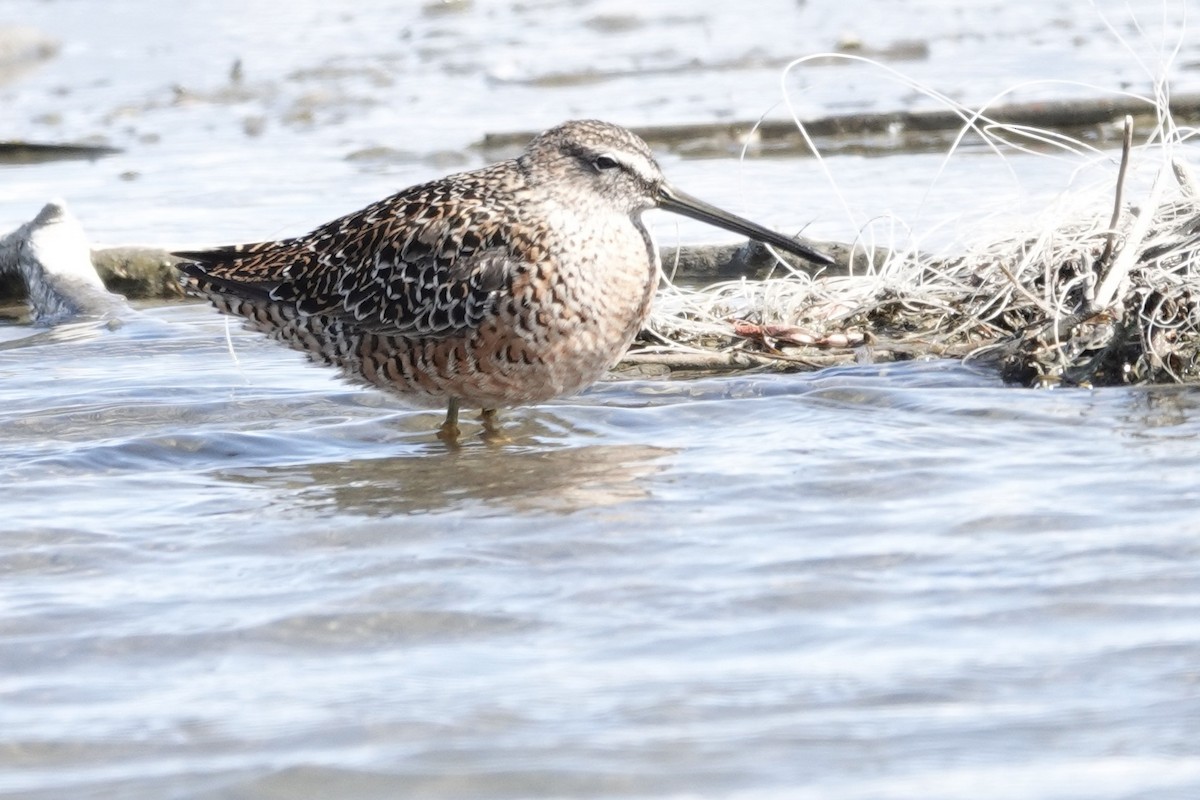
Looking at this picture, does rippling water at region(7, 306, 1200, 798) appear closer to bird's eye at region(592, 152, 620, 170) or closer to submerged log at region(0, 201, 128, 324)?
bird's eye at region(592, 152, 620, 170)

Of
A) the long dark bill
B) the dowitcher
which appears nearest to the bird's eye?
the dowitcher

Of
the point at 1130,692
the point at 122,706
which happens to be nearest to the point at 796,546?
the point at 1130,692

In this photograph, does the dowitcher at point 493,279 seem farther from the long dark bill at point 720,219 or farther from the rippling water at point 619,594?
the rippling water at point 619,594

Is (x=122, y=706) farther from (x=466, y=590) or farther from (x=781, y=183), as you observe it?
(x=781, y=183)

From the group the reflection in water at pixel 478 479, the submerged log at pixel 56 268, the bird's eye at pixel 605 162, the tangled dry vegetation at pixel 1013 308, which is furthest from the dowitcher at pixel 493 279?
the submerged log at pixel 56 268

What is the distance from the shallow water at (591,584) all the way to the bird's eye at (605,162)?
75cm

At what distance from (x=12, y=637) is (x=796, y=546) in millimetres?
1729

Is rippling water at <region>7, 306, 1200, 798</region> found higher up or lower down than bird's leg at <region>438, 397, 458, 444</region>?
lower down

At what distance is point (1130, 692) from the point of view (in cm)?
342

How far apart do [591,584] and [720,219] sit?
1974 millimetres

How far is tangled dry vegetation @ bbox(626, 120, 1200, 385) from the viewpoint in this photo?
5727 mm

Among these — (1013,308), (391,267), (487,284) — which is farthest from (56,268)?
(1013,308)

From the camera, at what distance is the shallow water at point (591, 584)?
3.27 meters

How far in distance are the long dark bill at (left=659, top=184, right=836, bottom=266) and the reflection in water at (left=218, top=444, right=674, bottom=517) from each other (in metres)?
0.81
